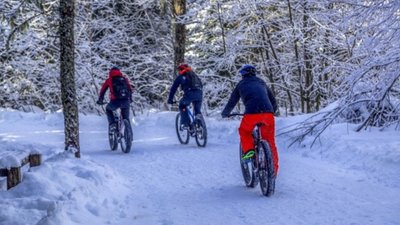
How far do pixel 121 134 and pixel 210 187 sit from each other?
15.4 ft

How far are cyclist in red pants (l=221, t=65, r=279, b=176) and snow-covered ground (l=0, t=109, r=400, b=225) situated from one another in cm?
70

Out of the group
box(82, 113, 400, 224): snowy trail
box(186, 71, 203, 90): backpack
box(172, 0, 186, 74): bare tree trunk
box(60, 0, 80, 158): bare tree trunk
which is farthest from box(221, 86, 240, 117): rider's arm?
box(172, 0, 186, 74): bare tree trunk

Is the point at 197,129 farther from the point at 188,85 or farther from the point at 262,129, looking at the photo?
the point at 262,129

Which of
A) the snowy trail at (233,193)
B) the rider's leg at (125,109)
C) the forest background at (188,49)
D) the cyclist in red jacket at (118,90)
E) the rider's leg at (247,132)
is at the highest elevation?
the forest background at (188,49)

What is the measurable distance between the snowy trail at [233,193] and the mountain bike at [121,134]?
290 millimetres

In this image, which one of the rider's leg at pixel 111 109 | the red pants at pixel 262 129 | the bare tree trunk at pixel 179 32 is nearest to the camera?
the red pants at pixel 262 129

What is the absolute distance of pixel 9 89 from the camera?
967 inches

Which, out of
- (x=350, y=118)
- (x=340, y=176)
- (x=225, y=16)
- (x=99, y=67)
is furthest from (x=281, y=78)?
(x=340, y=176)

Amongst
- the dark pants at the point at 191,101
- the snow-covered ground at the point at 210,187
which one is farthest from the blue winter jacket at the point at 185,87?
the snow-covered ground at the point at 210,187

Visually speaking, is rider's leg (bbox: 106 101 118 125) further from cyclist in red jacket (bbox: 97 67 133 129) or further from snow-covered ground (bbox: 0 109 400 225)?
snow-covered ground (bbox: 0 109 400 225)

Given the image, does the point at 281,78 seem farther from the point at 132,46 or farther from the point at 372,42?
the point at 372,42

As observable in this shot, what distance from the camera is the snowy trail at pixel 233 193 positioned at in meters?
6.38

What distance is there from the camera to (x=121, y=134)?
12477mm

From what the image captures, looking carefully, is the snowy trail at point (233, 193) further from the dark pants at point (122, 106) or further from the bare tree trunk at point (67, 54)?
the bare tree trunk at point (67, 54)
